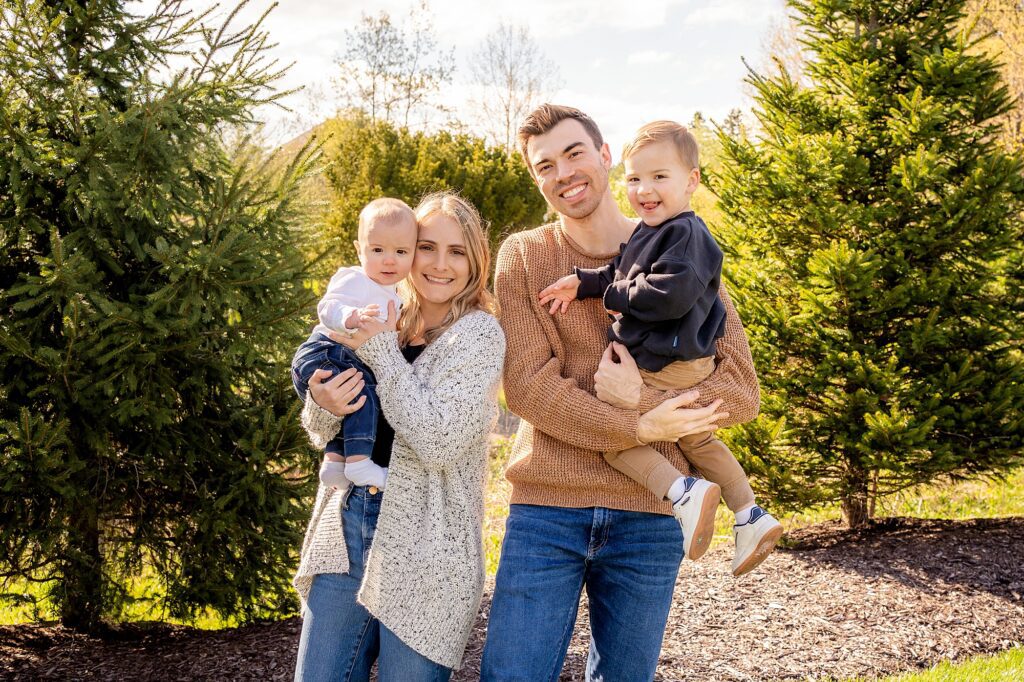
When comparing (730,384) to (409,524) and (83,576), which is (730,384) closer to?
(409,524)

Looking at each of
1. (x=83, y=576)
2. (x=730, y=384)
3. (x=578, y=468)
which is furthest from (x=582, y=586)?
(x=83, y=576)

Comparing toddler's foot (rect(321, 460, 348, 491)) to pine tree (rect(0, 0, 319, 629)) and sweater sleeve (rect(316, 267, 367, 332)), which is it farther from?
pine tree (rect(0, 0, 319, 629))

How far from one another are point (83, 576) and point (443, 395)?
3.23 m

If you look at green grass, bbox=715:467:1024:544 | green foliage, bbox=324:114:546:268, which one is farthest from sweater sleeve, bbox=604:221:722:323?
green foliage, bbox=324:114:546:268

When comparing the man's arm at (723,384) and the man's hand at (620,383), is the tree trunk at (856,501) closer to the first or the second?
the man's arm at (723,384)

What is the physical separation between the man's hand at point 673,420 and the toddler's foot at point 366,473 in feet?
2.38

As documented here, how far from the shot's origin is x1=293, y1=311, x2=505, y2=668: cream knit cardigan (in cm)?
216

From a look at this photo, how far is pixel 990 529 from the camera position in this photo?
19.4 ft

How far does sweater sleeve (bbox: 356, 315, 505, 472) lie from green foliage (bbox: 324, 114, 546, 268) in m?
12.4

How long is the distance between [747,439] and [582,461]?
3606 millimetres

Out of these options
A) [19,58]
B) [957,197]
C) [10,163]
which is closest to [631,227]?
[10,163]

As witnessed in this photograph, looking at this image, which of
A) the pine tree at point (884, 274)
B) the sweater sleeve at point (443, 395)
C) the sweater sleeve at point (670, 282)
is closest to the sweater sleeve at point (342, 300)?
the sweater sleeve at point (443, 395)

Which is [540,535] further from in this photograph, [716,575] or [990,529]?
[990,529]

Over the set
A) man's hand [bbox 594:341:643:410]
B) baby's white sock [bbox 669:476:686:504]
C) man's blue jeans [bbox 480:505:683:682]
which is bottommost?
man's blue jeans [bbox 480:505:683:682]
